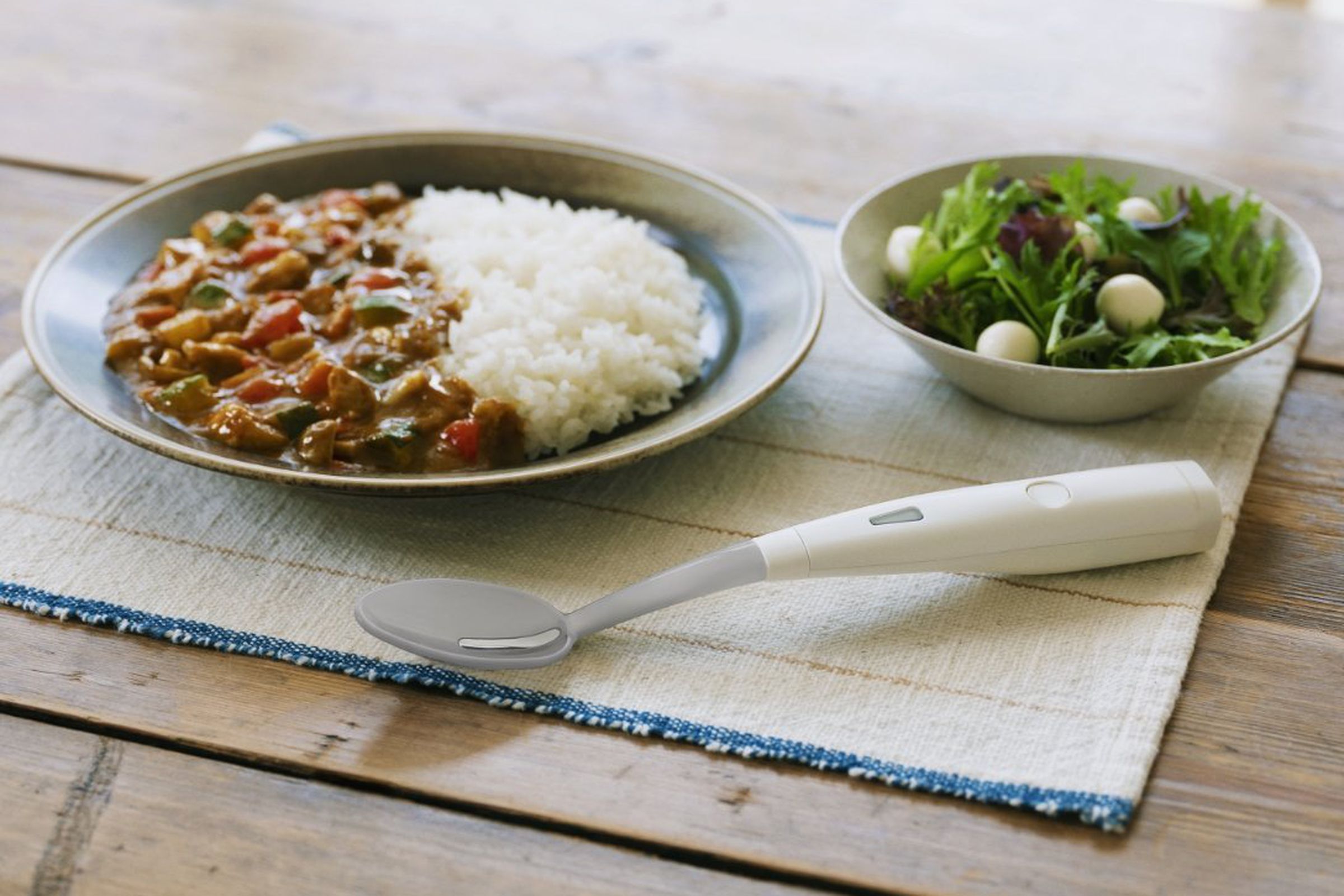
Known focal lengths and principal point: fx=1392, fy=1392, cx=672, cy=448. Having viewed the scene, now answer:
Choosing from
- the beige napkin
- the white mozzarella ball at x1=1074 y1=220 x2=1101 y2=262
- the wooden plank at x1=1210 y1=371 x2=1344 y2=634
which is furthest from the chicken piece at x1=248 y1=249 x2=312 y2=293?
the wooden plank at x1=1210 y1=371 x2=1344 y2=634

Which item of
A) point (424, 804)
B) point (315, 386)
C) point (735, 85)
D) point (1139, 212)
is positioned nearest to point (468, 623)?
point (424, 804)

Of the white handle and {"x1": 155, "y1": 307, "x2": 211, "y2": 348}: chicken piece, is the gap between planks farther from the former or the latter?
{"x1": 155, "y1": 307, "x2": 211, "y2": 348}: chicken piece

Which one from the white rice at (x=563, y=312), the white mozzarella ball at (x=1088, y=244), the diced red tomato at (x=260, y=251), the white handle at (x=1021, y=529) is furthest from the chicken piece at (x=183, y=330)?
the white mozzarella ball at (x=1088, y=244)

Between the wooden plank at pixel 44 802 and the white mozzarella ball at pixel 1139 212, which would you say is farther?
the white mozzarella ball at pixel 1139 212

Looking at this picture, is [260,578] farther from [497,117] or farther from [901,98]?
[901,98]

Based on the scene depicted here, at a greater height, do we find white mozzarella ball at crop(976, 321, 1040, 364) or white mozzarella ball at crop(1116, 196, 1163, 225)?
white mozzarella ball at crop(1116, 196, 1163, 225)

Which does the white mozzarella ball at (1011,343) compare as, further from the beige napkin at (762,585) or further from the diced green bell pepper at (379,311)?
the diced green bell pepper at (379,311)

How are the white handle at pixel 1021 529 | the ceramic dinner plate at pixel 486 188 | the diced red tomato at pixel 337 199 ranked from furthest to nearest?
the diced red tomato at pixel 337 199, the ceramic dinner plate at pixel 486 188, the white handle at pixel 1021 529
